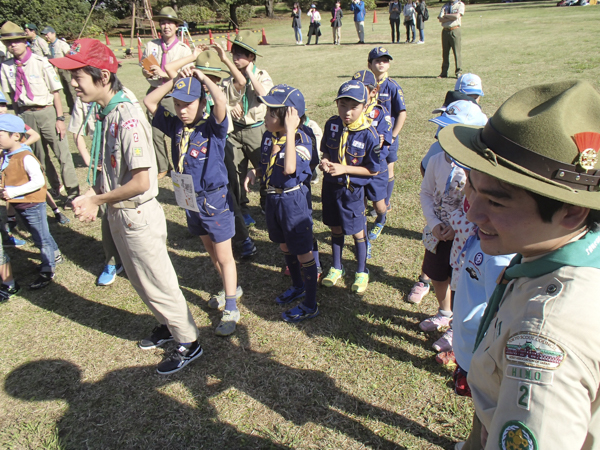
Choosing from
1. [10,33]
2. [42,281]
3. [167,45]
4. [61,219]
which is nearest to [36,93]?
[10,33]

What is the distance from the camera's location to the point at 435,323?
3.58m

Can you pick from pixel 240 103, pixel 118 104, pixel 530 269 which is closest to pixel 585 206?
pixel 530 269

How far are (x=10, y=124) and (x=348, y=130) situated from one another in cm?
377

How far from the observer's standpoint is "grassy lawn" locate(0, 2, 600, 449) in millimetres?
2850

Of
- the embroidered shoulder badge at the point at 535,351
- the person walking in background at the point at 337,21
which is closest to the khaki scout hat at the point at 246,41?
the embroidered shoulder badge at the point at 535,351

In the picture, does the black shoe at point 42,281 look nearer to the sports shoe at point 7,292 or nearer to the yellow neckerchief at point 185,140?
the sports shoe at point 7,292

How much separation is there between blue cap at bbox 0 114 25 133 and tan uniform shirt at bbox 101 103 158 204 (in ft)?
7.64

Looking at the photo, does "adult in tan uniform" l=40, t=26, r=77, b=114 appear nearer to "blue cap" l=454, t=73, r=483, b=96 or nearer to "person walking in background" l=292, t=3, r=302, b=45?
"blue cap" l=454, t=73, r=483, b=96

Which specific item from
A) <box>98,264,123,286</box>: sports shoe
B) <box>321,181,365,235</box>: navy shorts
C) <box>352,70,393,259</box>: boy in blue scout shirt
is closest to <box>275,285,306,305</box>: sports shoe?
<box>321,181,365,235</box>: navy shorts

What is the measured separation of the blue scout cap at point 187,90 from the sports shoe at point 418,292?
279 cm

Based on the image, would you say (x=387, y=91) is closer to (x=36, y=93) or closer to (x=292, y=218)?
(x=292, y=218)

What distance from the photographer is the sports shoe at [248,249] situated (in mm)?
4957

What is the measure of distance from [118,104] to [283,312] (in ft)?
7.91

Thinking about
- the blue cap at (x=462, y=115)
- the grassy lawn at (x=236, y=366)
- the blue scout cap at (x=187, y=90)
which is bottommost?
the grassy lawn at (x=236, y=366)
